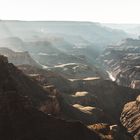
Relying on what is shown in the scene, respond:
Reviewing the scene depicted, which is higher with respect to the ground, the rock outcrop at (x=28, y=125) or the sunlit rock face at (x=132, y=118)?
the rock outcrop at (x=28, y=125)

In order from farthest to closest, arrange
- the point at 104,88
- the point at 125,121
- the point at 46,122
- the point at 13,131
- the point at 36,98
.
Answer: the point at 104,88, the point at 125,121, the point at 36,98, the point at 46,122, the point at 13,131

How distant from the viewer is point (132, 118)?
130500 millimetres

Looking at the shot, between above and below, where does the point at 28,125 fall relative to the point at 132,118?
above

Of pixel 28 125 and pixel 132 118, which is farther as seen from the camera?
pixel 132 118

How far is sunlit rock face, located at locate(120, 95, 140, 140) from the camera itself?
119613 millimetres

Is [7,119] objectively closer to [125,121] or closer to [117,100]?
[125,121]

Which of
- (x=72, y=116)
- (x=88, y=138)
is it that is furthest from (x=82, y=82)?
(x=88, y=138)

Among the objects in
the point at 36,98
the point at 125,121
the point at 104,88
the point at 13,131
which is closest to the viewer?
the point at 13,131

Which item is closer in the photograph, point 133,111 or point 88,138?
point 88,138

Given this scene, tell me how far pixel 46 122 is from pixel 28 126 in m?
4.02

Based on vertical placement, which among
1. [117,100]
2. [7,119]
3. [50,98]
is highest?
[7,119]

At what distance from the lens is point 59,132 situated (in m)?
66.1

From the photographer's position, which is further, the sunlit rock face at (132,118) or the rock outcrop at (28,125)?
the sunlit rock face at (132,118)

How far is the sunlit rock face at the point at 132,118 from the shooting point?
11961cm
